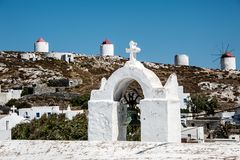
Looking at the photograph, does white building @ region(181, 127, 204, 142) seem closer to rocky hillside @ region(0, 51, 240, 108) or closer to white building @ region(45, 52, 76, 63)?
rocky hillside @ region(0, 51, 240, 108)

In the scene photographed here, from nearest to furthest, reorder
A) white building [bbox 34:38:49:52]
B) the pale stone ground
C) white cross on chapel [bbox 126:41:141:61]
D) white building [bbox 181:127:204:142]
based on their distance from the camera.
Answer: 1. the pale stone ground
2. white cross on chapel [bbox 126:41:141:61]
3. white building [bbox 181:127:204:142]
4. white building [bbox 34:38:49:52]

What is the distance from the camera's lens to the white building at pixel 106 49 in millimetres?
103062

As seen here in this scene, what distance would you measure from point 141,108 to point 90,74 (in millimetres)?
78279

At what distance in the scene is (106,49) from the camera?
103812mm

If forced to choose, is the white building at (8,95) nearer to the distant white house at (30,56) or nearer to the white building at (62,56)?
the distant white house at (30,56)

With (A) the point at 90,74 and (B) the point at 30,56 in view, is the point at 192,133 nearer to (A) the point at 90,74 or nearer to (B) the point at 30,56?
(A) the point at 90,74

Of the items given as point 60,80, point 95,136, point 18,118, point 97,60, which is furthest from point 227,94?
point 95,136

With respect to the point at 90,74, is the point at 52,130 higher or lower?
lower

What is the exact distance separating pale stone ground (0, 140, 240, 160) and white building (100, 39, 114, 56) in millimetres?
88508

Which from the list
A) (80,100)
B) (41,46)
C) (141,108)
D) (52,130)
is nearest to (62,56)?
(41,46)

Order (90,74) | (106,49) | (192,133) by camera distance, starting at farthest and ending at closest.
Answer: (106,49), (90,74), (192,133)

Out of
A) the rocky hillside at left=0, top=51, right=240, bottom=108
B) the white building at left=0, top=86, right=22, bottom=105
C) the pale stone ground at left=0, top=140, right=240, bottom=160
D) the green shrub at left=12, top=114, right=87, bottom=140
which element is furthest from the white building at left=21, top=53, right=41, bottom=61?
the pale stone ground at left=0, top=140, right=240, bottom=160

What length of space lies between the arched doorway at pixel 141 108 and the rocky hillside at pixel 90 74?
54237 millimetres

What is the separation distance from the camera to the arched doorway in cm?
1282
